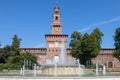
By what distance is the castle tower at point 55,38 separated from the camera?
74.9 metres

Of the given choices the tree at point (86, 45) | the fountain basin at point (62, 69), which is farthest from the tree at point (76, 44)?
the fountain basin at point (62, 69)

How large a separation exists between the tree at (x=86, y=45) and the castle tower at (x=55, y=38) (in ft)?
61.5

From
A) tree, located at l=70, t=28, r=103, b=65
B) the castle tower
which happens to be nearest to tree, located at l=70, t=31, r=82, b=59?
tree, located at l=70, t=28, r=103, b=65

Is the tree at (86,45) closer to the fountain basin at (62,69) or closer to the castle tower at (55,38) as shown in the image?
the castle tower at (55,38)

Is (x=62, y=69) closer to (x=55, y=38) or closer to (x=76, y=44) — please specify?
(x=76, y=44)

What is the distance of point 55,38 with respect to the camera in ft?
251

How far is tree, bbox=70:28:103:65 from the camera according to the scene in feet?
172

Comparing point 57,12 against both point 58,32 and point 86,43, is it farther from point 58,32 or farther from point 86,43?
point 86,43

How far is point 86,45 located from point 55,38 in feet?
79.4

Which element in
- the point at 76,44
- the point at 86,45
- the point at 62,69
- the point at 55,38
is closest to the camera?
the point at 62,69

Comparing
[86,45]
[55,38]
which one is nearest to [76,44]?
[86,45]

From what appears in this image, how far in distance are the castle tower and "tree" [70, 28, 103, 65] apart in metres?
18.7

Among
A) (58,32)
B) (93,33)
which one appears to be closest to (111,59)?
(58,32)

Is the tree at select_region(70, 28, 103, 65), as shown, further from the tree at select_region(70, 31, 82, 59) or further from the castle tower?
the castle tower
